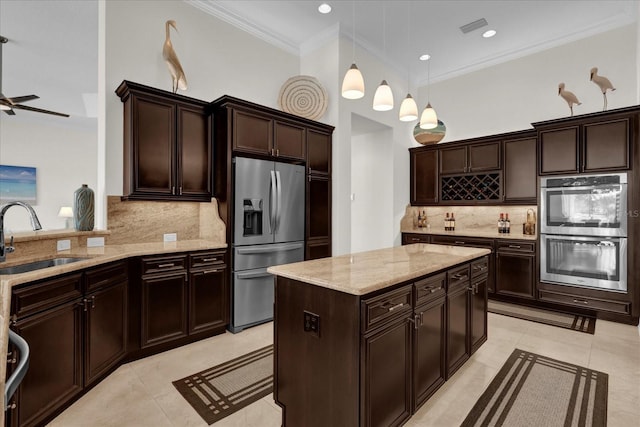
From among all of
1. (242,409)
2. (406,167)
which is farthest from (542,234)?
(242,409)

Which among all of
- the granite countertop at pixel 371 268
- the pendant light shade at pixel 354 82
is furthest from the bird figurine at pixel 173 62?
the granite countertop at pixel 371 268

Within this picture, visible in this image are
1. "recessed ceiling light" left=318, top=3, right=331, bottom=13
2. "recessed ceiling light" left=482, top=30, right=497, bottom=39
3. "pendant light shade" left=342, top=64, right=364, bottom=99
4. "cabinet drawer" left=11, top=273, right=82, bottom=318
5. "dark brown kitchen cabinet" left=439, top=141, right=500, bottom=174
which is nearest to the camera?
"cabinet drawer" left=11, top=273, right=82, bottom=318

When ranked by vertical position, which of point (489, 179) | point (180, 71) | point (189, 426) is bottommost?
point (189, 426)

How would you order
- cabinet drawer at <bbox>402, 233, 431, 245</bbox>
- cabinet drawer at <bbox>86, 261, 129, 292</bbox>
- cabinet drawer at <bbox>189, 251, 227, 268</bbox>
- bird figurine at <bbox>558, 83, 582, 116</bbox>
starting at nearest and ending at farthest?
cabinet drawer at <bbox>86, 261, 129, 292</bbox> → cabinet drawer at <bbox>189, 251, 227, 268</bbox> → bird figurine at <bbox>558, 83, 582, 116</bbox> → cabinet drawer at <bbox>402, 233, 431, 245</bbox>

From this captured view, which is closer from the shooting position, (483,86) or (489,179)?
(489,179)

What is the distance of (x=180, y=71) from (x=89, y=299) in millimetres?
2306

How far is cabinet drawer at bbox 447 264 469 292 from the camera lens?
2.27 meters

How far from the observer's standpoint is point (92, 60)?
475cm

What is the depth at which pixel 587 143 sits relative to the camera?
3.76 meters

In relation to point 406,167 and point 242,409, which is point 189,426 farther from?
point 406,167

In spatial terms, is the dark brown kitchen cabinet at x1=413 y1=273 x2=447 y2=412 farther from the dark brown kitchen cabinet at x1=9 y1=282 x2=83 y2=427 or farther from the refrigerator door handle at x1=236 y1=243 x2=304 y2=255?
the dark brown kitchen cabinet at x1=9 y1=282 x2=83 y2=427

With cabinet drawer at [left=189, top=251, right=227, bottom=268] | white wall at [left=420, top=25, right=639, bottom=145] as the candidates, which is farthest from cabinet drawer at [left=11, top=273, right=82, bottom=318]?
white wall at [left=420, top=25, right=639, bottom=145]

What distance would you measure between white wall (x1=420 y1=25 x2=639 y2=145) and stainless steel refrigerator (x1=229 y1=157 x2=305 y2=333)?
11.4 feet

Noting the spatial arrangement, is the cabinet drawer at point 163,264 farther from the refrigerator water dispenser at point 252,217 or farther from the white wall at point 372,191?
the white wall at point 372,191
